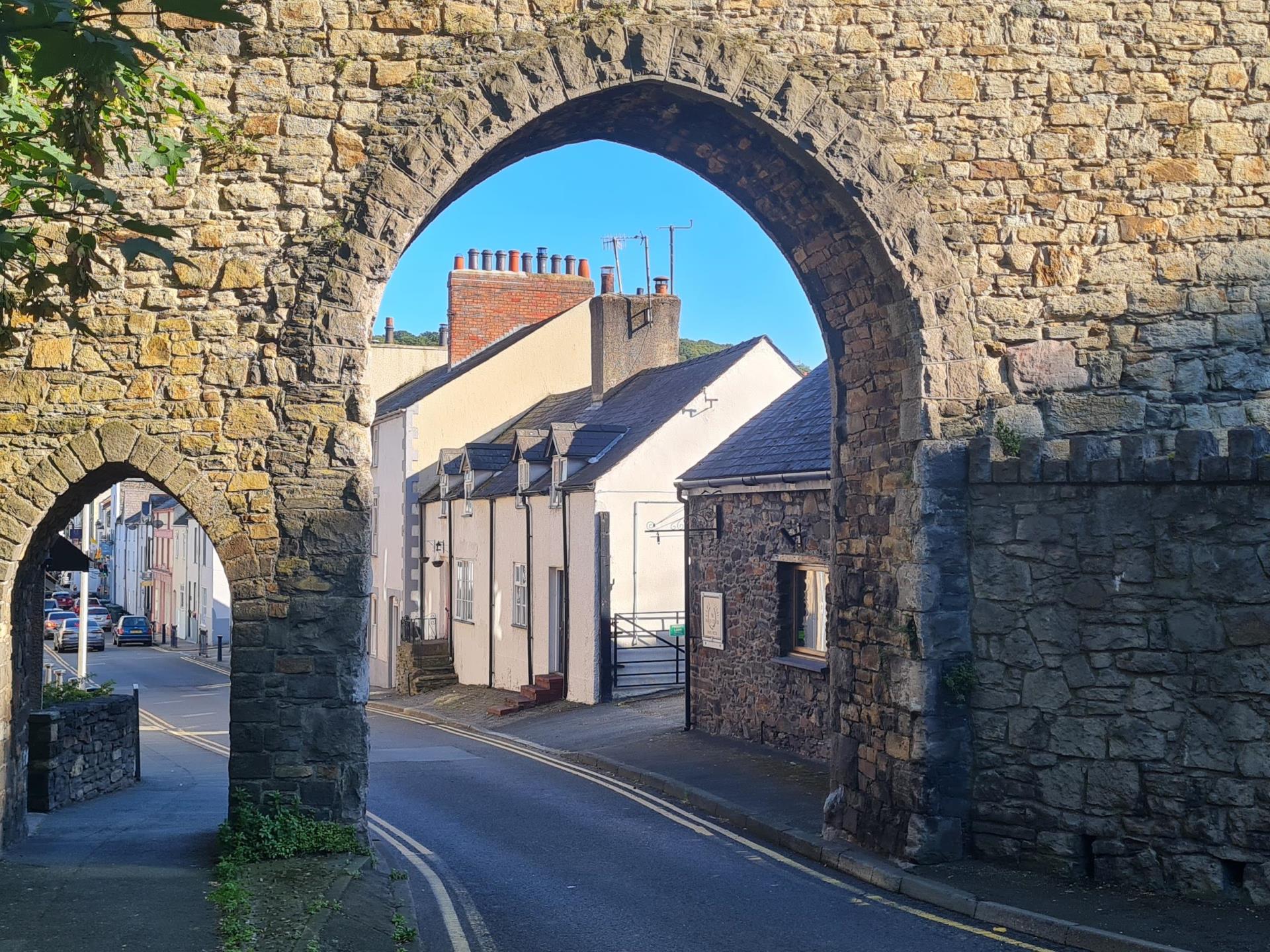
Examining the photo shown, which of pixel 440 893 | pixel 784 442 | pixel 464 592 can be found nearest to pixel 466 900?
pixel 440 893

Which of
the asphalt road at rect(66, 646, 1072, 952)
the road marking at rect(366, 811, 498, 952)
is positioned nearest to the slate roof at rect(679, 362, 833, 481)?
the asphalt road at rect(66, 646, 1072, 952)

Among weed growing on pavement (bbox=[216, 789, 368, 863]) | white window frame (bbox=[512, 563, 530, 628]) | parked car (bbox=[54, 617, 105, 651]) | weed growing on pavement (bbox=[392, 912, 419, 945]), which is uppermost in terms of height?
white window frame (bbox=[512, 563, 530, 628])

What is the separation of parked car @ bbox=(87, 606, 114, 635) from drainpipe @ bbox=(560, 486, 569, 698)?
37.6 m

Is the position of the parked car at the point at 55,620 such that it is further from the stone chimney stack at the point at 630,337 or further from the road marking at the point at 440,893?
the road marking at the point at 440,893

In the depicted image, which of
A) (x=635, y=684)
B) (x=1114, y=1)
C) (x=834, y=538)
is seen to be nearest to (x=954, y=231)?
(x=1114, y=1)

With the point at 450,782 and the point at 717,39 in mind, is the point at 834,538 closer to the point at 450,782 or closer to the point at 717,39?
the point at 717,39

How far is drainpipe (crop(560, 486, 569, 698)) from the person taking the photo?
23875mm

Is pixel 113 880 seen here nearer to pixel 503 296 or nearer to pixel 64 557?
pixel 64 557

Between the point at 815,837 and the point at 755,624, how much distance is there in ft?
19.6

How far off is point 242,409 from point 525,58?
3.15m

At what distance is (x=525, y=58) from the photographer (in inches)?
364

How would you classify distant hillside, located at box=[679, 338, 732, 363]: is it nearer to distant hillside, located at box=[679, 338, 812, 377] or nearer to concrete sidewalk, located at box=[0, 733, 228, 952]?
distant hillside, located at box=[679, 338, 812, 377]

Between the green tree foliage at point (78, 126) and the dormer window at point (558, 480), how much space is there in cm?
1460

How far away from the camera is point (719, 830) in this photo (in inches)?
466
